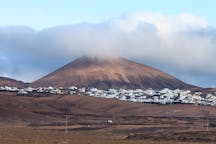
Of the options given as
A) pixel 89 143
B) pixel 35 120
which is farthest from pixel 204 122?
pixel 89 143

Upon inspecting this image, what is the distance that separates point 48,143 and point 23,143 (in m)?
3.80

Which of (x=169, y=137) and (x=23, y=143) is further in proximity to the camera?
(x=169, y=137)

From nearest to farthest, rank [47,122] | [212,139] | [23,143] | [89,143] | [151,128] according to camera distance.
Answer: [23,143] < [89,143] < [212,139] < [151,128] < [47,122]

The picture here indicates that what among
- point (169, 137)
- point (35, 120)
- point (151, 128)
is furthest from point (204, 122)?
point (169, 137)

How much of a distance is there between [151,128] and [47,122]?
42798 millimetres

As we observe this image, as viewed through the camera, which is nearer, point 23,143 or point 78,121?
point 23,143

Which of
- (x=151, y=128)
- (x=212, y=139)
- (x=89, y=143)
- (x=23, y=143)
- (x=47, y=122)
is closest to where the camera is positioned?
(x=23, y=143)

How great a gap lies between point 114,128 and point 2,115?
50562mm

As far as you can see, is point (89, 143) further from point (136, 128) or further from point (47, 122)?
point (47, 122)

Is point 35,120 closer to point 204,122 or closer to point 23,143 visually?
point 204,122

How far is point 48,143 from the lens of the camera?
8325cm

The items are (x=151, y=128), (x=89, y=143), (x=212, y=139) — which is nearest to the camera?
(x=89, y=143)

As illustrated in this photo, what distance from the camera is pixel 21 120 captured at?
19688cm

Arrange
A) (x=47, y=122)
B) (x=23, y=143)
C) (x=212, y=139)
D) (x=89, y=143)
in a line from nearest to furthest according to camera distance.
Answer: (x=23, y=143) → (x=89, y=143) → (x=212, y=139) → (x=47, y=122)
